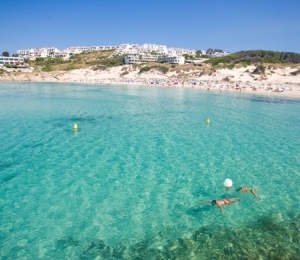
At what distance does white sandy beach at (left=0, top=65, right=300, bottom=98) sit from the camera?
72500 millimetres

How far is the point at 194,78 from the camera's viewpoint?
93938mm

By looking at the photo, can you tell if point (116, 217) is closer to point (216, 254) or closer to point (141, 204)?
point (141, 204)

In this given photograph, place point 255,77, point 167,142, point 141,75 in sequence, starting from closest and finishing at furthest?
point 167,142, point 255,77, point 141,75

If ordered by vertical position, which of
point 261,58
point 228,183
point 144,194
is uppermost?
point 261,58

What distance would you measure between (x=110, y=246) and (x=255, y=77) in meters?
85.1

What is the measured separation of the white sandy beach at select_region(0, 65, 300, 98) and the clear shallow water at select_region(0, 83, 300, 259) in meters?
50.6

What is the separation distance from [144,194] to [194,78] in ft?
281

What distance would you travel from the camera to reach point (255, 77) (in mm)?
84250

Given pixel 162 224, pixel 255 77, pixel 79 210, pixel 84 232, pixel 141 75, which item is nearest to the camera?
pixel 84 232

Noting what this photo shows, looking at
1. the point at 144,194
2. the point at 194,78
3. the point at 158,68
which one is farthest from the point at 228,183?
the point at 158,68

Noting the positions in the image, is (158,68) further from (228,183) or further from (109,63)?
(228,183)

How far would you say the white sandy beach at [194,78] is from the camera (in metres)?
72.5

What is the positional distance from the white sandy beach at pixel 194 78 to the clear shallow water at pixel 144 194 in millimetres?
50601

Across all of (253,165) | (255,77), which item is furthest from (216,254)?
(255,77)
